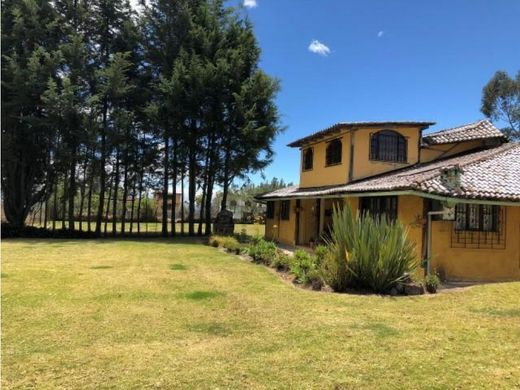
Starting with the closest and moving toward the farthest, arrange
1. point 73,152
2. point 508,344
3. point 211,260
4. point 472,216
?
point 508,344, point 472,216, point 211,260, point 73,152

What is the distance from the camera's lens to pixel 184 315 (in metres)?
6.63

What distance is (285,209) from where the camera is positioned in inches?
857

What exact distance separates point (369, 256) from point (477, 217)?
15.1 feet

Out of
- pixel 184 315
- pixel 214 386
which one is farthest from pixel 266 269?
pixel 214 386

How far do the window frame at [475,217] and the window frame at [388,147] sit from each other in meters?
5.28

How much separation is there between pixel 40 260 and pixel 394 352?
1093 centimetres

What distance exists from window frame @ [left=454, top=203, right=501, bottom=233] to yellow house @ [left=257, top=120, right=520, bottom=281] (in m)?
0.03

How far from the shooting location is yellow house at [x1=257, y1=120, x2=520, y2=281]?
1054 cm

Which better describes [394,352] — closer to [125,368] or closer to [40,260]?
[125,368]

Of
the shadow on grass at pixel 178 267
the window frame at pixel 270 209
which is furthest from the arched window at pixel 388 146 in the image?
the shadow on grass at pixel 178 267

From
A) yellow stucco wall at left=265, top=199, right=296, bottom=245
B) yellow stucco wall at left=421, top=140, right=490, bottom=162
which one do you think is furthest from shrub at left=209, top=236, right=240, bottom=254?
yellow stucco wall at left=421, top=140, right=490, bottom=162

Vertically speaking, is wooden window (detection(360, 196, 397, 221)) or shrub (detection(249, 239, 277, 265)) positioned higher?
wooden window (detection(360, 196, 397, 221))

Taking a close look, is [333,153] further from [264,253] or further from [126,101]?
[126,101]

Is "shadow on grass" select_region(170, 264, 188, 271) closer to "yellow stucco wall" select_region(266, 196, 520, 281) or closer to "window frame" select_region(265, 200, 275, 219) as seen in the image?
"yellow stucco wall" select_region(266, 196, 520, 281)
